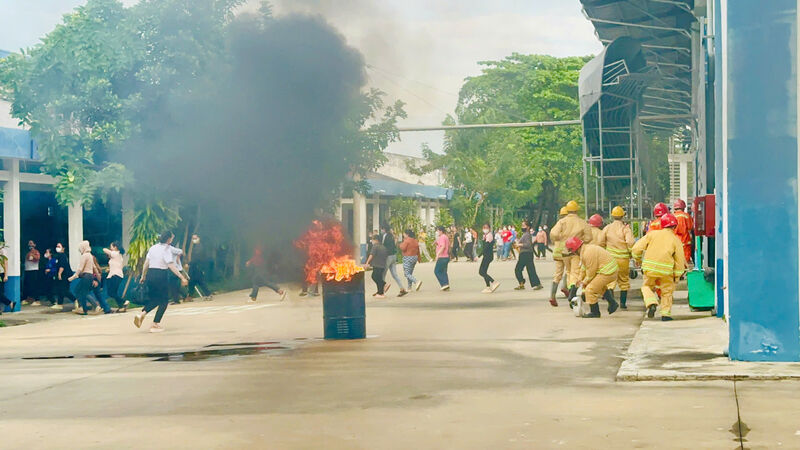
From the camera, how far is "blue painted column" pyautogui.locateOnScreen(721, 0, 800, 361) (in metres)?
10.8

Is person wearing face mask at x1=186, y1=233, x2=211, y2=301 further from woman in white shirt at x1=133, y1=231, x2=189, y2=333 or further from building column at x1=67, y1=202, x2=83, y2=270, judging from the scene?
woman in white shirt at x1=133, y1=231, x2=189, y2=333

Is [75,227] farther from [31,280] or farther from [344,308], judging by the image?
[344,308]

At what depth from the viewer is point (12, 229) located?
23.9m

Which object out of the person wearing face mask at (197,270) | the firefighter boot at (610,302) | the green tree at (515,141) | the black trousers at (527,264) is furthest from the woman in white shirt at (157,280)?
the green tree at (515,141)

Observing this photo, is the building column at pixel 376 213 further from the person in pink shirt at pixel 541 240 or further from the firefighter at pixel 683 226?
the firefighter at pixel 683 226

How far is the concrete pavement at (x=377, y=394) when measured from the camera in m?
7.82

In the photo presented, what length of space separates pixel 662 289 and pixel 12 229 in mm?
14614

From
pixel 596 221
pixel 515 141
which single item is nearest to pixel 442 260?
pixel 596 221

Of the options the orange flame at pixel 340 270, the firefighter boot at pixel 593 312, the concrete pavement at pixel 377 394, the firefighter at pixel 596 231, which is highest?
the firefighter at pixel 596 231

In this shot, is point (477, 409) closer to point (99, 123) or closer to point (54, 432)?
point (54, 432)

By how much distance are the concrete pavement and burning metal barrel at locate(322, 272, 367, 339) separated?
0.29 meters

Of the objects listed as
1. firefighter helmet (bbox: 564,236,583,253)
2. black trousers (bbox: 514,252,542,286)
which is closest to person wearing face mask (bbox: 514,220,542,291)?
black trousers (bbox: 514,252,542,286)

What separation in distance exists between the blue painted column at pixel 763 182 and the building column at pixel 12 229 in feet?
55.9

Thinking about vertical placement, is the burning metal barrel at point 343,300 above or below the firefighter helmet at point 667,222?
below
